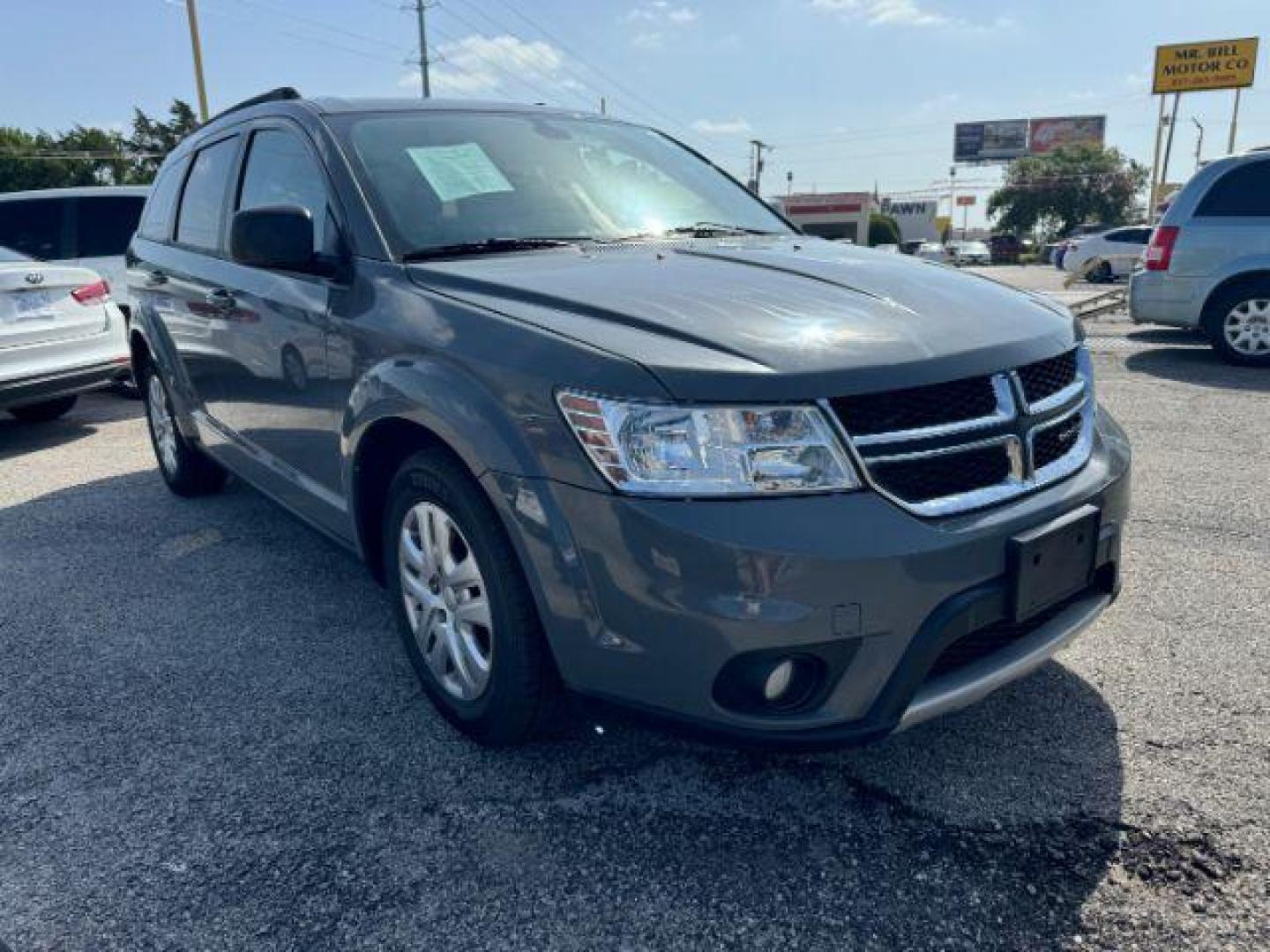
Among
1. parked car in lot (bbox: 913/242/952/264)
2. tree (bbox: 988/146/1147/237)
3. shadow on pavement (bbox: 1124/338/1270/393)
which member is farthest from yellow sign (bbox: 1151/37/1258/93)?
shadow on pavement (bbox: 1124/338/1270/393)

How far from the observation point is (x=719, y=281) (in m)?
2.48

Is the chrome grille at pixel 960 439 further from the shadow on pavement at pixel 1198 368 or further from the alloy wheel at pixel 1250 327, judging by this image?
the alloy wheel at pixel 1250 327

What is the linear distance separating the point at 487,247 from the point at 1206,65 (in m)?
53.7

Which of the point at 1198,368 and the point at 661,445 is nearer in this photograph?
the point at 661,445

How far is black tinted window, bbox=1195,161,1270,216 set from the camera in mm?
7770

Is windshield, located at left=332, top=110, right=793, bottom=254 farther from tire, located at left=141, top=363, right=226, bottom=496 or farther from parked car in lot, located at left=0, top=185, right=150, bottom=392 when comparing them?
parked car in lot, located at left=0, top=185, right=150, bottom=392

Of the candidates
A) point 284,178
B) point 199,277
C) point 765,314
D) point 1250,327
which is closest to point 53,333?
point 199,277

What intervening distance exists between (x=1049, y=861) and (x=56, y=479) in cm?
570

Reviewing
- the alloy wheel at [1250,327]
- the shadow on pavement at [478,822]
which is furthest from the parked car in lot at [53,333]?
the alloy wheel at [1250,327]

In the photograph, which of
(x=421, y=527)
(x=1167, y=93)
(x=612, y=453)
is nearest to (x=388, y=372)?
(x=421, y=527)

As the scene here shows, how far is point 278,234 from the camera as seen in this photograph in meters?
2.74

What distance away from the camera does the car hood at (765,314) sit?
1969 millimetres

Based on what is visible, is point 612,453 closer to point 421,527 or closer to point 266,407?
point 421,527

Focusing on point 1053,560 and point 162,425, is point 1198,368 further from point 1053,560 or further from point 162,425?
point 162,425
